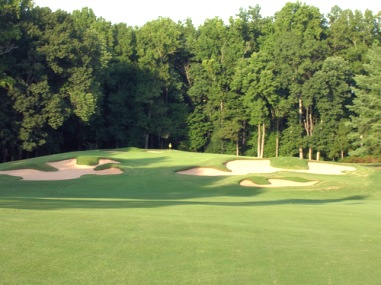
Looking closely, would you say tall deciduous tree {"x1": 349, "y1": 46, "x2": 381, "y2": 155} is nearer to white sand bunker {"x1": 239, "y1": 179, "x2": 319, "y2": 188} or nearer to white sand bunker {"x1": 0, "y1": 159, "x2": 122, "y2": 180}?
white sand bunker {"x1": 239, "y1": 179, "x2": 319, "y2": 188}

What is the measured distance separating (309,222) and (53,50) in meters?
39.1

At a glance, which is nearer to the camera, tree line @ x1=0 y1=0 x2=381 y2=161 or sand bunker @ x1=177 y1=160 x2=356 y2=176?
sand bunker @ x1=177 y1=160 x2=356 y2=176

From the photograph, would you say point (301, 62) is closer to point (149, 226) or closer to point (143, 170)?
point (143, 170)

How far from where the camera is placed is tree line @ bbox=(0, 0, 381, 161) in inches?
1989

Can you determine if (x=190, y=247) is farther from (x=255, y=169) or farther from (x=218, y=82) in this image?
(x=218, y=82)

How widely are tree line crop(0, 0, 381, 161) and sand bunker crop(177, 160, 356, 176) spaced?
1944 cm

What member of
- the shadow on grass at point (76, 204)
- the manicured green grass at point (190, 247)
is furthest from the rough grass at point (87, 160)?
the manicured green grass at point (190, 247)

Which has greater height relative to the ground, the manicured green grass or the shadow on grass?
the manicured green grass

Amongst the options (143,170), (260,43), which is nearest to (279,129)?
(260,43)

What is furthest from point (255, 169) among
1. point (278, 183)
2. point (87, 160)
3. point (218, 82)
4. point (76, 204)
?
point (218, 82)

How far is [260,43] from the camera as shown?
63.5m

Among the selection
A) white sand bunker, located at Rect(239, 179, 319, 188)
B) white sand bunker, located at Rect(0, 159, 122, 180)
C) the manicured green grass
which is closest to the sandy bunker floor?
white sand bunker, located at Rect(239, 179, 319, 188)

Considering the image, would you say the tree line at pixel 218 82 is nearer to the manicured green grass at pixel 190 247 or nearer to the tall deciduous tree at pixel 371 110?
the tall deciduous tree at pixel 371 110

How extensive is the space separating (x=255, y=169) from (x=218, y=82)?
3116 centimetres
